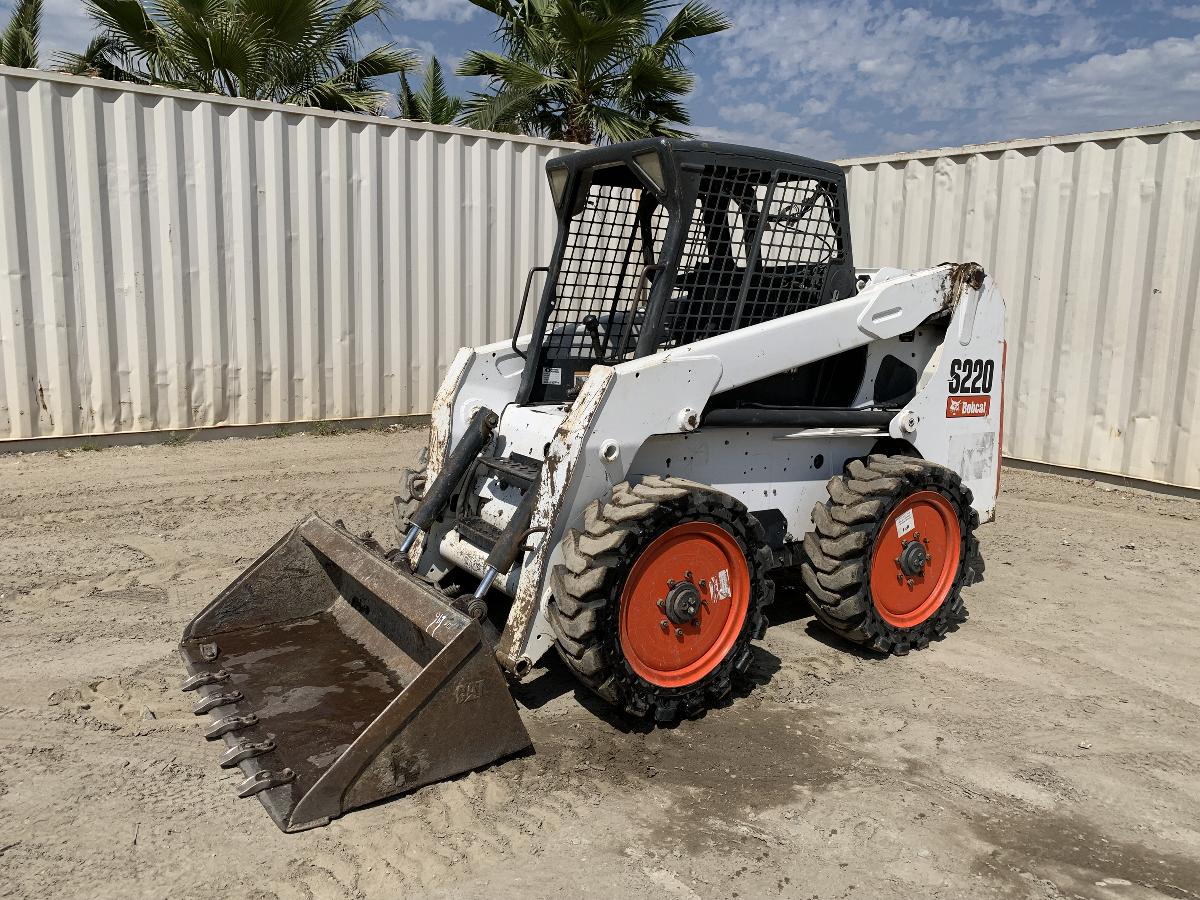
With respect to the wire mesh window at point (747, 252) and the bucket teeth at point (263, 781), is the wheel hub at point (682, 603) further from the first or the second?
the bucket teeth at point (263, 781)

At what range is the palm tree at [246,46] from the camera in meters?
12.3

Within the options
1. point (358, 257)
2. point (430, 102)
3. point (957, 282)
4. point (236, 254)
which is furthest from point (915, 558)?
point (430, 102)

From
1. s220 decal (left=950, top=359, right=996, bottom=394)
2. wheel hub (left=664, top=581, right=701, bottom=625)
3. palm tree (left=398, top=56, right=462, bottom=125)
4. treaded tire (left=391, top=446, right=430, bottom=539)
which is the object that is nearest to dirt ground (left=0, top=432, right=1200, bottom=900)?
wheel hub (left=664, top=581, right=701, bottom=625)

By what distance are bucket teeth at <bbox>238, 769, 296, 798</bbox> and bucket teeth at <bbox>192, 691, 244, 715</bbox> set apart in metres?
0.47

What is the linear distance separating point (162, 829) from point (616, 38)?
40.6 feet

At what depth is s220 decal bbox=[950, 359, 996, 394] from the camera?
4.82 m

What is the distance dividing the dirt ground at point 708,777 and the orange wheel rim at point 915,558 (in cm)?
23

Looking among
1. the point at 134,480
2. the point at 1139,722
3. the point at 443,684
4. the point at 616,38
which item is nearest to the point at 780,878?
the point at 443,684

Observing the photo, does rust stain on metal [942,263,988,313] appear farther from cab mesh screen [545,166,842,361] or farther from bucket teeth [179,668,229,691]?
bucket teeth [179,668,229,691]

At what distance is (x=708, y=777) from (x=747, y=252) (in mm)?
2187

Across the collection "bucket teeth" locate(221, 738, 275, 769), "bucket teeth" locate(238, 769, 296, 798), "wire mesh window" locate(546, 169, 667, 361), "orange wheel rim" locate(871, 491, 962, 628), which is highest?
"wire mesh window" locate(546, 169, 667, 361)

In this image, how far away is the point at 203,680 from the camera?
3.63 metres

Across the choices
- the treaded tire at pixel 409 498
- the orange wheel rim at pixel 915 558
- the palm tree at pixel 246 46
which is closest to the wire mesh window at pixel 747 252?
the orange wheel rim at pixel 915 558

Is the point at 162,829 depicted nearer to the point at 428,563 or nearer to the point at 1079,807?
the point at 428,563
